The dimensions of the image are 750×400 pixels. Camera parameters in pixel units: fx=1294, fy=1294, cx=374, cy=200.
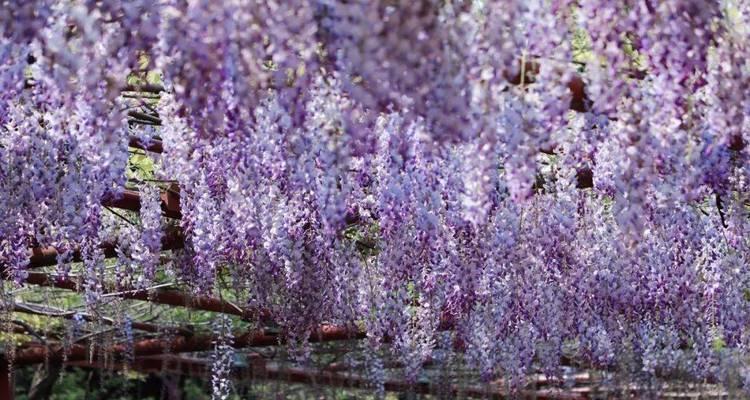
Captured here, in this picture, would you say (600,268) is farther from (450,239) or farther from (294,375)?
(294,375)

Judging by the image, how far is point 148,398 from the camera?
1911 centimetres

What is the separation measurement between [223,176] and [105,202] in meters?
0.68

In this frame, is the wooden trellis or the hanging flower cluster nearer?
the hanging flower cluster

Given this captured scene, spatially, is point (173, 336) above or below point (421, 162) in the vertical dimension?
below

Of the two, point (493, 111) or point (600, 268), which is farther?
point (600, 268)

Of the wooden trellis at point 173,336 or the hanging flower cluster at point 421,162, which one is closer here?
the hanging flower cluster at point 421,162

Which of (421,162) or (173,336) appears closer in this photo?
(421,162)

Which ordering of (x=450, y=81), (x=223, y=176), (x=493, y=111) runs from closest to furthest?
(x=450, y=81) → (x=493, y=111) → (x=223, y=176)

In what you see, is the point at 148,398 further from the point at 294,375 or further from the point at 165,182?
the point at 165,182

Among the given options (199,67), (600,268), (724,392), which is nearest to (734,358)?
(724,392)

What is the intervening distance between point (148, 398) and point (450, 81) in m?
16.5

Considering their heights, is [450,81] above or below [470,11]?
below

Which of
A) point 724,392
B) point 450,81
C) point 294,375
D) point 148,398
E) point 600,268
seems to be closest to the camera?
point 450,81

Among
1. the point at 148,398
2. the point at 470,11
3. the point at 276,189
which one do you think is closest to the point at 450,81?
the point at 470,11
